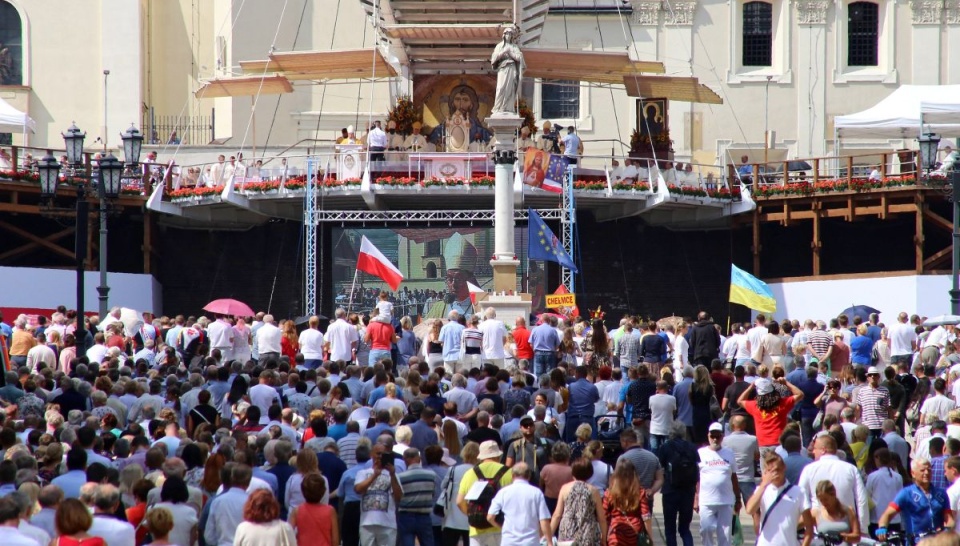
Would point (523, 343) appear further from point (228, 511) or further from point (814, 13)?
point (814, 13)

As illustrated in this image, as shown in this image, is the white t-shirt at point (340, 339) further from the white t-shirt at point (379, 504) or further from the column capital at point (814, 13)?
the column capital at point (814, 13)

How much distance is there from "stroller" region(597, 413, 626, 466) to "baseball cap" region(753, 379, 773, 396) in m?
1.56

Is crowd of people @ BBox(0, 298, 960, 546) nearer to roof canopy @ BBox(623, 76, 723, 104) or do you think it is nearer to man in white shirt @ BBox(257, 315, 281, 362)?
man in white shirt @ BBox(257, 315, 281, 362)

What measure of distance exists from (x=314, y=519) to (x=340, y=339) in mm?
11937

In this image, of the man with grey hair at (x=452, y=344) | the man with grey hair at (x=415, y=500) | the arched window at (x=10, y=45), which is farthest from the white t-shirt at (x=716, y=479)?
the arched window at (x=10, y=45)

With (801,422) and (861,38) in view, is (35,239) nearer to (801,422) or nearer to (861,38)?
(801,422)

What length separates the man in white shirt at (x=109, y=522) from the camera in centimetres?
1023

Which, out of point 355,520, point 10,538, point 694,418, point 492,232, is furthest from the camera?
point 492,232

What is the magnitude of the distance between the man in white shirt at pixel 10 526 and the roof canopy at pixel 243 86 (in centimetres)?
2918

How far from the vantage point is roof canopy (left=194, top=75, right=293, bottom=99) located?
3834 centimetres

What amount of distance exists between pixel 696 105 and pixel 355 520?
33.9 meters

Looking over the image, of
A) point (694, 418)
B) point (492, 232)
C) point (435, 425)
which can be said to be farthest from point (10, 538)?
point (492, 232)

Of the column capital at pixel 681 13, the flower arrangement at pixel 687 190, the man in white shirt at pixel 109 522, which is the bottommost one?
the man in white shirt at pixel 109 522

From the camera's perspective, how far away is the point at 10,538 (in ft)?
31.2
